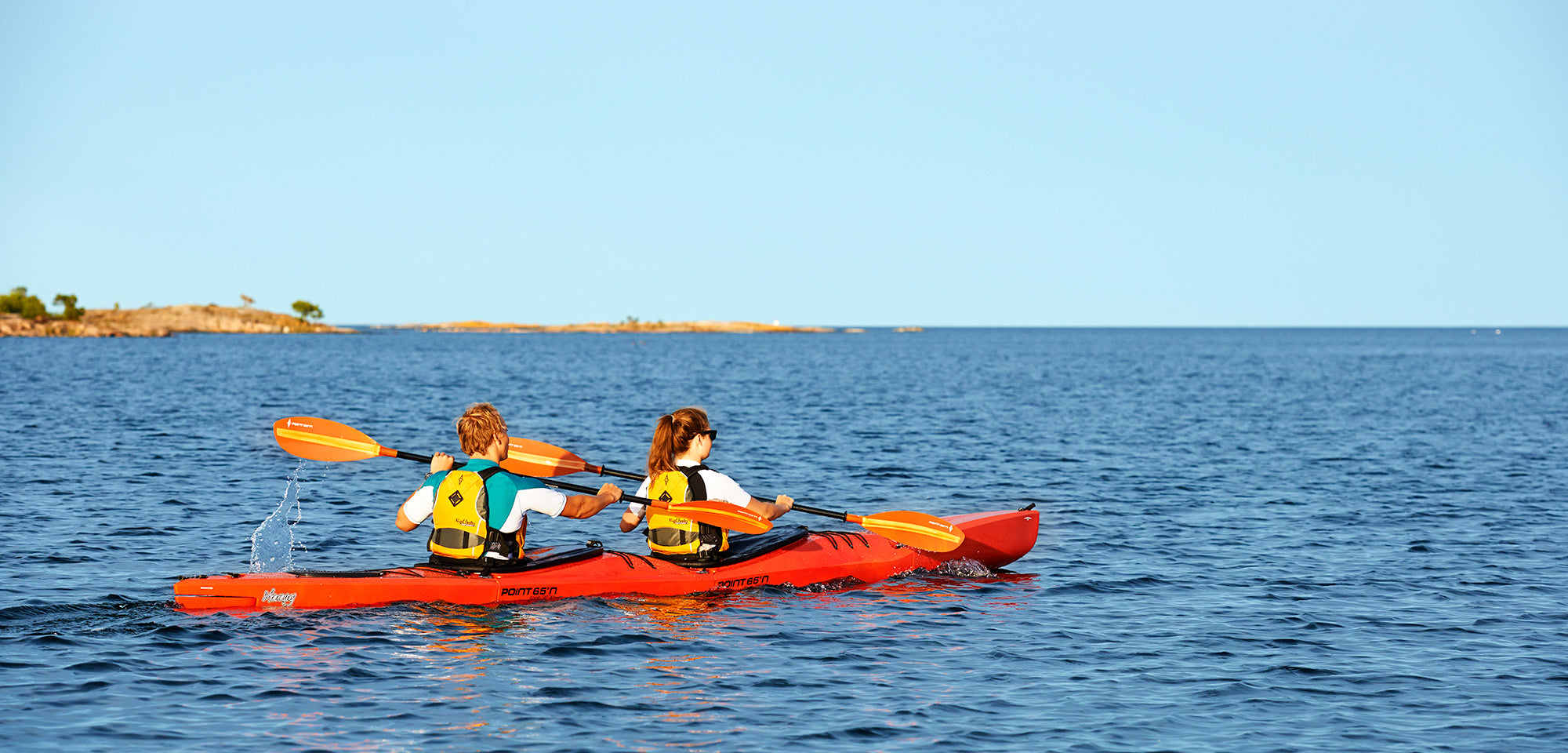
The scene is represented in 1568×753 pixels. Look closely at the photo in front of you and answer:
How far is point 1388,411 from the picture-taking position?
120 ft

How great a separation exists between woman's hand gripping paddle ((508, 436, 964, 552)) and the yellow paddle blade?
1318 mm

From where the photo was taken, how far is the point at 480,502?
9578 millimetres

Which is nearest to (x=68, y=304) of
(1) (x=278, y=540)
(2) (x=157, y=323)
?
(2) (x=157, y=323)

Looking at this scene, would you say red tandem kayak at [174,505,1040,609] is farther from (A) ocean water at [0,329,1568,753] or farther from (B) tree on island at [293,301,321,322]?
(B) tree on island at [293,301,321,322]

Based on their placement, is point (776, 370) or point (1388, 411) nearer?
point (1388, 411)

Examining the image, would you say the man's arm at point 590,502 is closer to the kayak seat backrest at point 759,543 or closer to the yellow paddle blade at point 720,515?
the yellow paddle blade at point 720,515

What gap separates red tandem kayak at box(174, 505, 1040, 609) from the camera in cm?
952

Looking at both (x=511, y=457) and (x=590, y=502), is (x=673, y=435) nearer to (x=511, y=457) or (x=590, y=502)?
(x=590, y=502)

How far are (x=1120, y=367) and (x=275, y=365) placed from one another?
48.3 m

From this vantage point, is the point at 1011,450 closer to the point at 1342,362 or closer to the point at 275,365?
the point at 275,365

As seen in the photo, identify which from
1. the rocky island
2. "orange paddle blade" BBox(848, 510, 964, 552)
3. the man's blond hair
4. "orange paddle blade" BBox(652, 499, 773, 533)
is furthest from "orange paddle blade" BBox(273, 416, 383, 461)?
the rocky island

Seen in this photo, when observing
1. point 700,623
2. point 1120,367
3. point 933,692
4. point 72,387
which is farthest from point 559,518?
point 1120,367

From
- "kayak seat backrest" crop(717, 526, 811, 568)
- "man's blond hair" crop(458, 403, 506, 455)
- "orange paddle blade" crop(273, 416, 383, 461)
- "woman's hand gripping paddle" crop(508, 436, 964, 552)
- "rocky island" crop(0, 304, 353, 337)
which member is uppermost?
"rocky island" crop(0, 304, 353, 337)

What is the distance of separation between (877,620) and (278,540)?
7294 millimetres
